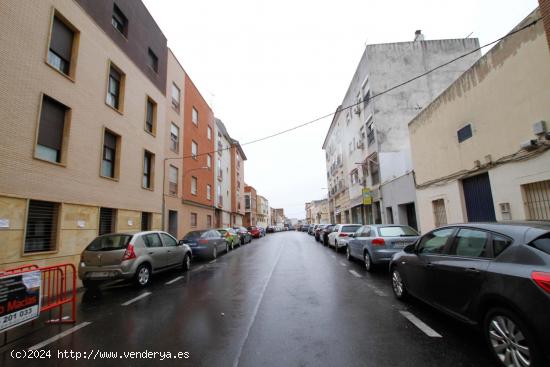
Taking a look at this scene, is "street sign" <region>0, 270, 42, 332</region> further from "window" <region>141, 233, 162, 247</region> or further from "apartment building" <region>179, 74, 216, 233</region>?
"apartment building" <region>179, 74, 216, 233</region>

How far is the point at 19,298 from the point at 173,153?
48.7ft

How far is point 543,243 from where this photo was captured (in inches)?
111

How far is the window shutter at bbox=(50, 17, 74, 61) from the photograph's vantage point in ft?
30.0

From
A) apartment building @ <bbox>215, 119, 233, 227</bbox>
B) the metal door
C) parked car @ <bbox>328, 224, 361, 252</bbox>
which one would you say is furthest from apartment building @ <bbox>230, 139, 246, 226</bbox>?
the metal door

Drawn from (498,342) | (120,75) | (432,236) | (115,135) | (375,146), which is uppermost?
(120,75)

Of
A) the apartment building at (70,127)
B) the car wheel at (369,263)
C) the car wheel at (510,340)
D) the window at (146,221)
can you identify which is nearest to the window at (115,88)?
the apartment building at (70,127)

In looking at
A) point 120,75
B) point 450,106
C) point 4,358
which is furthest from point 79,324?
point 450,106

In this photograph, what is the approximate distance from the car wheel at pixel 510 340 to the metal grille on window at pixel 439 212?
988 cm

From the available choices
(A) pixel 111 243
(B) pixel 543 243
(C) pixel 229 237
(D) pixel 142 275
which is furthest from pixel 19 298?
(C) pixel 229 237

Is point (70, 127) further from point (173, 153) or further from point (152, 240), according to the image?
point (173, 153)

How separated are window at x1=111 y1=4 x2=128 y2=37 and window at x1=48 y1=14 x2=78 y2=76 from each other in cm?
319

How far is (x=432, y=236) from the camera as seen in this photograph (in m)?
4.81

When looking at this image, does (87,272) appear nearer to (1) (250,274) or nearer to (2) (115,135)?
(1) (250,274)

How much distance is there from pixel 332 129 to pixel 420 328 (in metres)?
37.0
